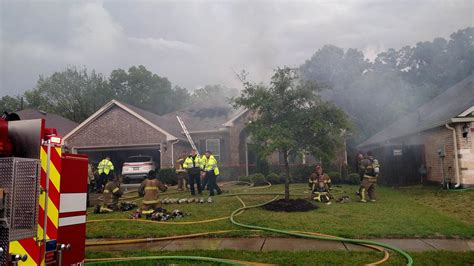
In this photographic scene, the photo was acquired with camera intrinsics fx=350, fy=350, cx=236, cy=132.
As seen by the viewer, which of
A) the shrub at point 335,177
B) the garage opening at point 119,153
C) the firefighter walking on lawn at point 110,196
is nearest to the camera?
the firefighter walking on lawn at point 110,196

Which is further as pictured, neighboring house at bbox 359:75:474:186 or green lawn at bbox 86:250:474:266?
neighboring house at bbox 359:75:474:186

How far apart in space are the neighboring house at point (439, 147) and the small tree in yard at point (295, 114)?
5.70 metres

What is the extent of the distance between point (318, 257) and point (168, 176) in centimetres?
1365

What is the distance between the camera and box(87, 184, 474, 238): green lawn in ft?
21.0

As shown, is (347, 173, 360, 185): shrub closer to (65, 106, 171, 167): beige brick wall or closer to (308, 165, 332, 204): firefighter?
(308, 165, 332, 204): firefighter

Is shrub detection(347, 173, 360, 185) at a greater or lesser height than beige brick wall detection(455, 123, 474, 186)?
lesser

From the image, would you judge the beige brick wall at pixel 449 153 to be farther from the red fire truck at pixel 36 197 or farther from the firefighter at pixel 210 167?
the red fire truck at pixel 36 197

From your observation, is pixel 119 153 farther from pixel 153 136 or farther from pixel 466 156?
pixel 466 156

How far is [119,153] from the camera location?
76.0 ft

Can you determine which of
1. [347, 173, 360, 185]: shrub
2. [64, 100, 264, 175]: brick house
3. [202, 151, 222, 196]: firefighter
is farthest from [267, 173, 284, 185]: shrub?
[202, 151, 222, 196]: firefighter

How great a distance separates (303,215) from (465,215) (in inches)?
142

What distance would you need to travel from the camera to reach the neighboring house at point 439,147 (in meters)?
12.1

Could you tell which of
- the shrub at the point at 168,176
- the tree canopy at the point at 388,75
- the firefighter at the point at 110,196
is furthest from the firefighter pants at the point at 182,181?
the tree canopy at the point at 388,75

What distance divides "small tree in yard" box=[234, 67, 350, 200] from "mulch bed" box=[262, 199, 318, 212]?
1320 mm
